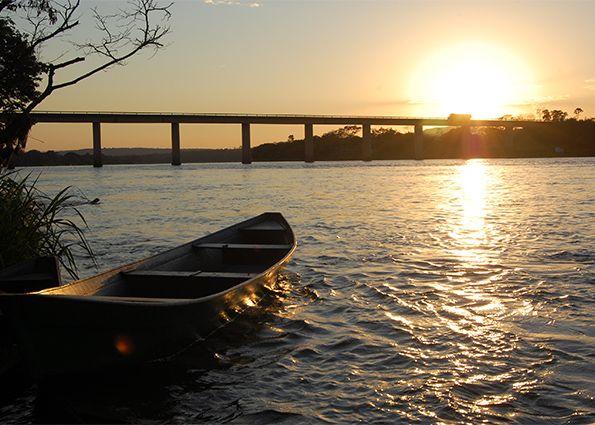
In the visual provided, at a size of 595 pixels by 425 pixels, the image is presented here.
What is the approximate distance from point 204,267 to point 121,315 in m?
5.39

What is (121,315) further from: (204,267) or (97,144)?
(97,144)

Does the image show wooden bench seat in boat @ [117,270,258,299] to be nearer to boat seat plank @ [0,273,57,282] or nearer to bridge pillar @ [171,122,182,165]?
boat seat plank @ [0,273,57,282]

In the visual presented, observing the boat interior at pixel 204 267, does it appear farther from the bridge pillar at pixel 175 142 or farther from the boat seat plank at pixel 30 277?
the bridge pillar at pixel 175 142

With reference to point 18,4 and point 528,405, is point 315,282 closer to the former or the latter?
point 528,405

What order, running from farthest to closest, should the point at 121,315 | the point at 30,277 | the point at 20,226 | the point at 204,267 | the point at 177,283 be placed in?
1. the point at 204,267
2. the point at 20,226
3. the point at 177,283
4. the point at 30,277
5. the point at 121,315

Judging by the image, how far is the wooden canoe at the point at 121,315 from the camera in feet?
18.8

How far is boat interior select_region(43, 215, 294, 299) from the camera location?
864 centimetres

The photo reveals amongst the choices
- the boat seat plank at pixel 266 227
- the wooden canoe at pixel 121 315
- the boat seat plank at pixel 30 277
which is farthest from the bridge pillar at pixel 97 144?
the boat seat plank at pixel 30 277

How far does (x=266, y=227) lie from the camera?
1448 centimetres

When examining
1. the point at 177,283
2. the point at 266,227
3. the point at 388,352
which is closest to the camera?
the point at 388,352

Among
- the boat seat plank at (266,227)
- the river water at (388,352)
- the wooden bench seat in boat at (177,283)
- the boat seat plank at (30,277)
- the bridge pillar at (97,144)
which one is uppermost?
the bridge pillar at (97,144)

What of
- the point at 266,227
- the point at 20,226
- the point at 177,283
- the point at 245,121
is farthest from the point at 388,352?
the point at 245,121

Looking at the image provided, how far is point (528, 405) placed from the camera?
595cm

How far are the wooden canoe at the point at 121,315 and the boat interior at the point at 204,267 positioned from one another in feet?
0.05
